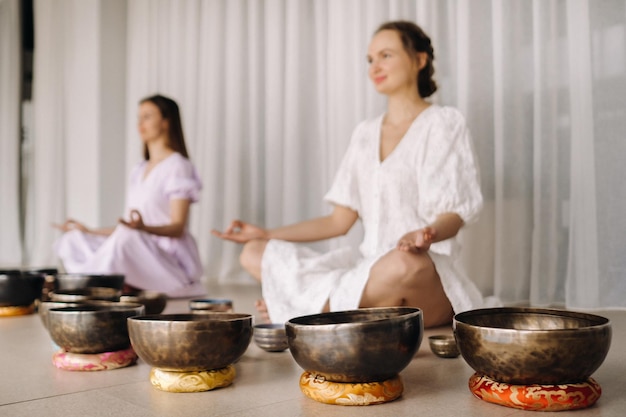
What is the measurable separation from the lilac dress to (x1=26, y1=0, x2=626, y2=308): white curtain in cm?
69

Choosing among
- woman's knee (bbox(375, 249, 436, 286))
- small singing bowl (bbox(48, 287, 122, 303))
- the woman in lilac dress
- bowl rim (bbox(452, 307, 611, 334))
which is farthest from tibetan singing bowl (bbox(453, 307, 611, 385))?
the woman in lilac dress

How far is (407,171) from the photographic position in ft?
6.70

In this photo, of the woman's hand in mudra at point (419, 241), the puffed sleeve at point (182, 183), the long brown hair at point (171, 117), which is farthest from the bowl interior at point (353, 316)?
the long brown hair at point (171, 117)

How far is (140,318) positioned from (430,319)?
976 millimetres

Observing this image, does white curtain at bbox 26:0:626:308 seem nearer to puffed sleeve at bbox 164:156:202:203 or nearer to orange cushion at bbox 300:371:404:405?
puffed sleeve at bbox 164:156:202:203

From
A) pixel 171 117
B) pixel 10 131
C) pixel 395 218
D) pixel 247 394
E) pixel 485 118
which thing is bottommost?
pixel 247 394

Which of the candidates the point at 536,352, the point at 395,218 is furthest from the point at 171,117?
the point at 536,352

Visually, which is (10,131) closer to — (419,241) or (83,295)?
(83,295)

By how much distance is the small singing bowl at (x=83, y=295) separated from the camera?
5.18ft

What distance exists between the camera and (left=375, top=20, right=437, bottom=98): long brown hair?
2143 mm

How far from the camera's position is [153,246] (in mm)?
A: 3000

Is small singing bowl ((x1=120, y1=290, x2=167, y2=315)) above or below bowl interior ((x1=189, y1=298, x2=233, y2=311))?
above

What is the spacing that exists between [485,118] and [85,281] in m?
1.69

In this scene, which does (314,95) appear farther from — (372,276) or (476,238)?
(372,276)
